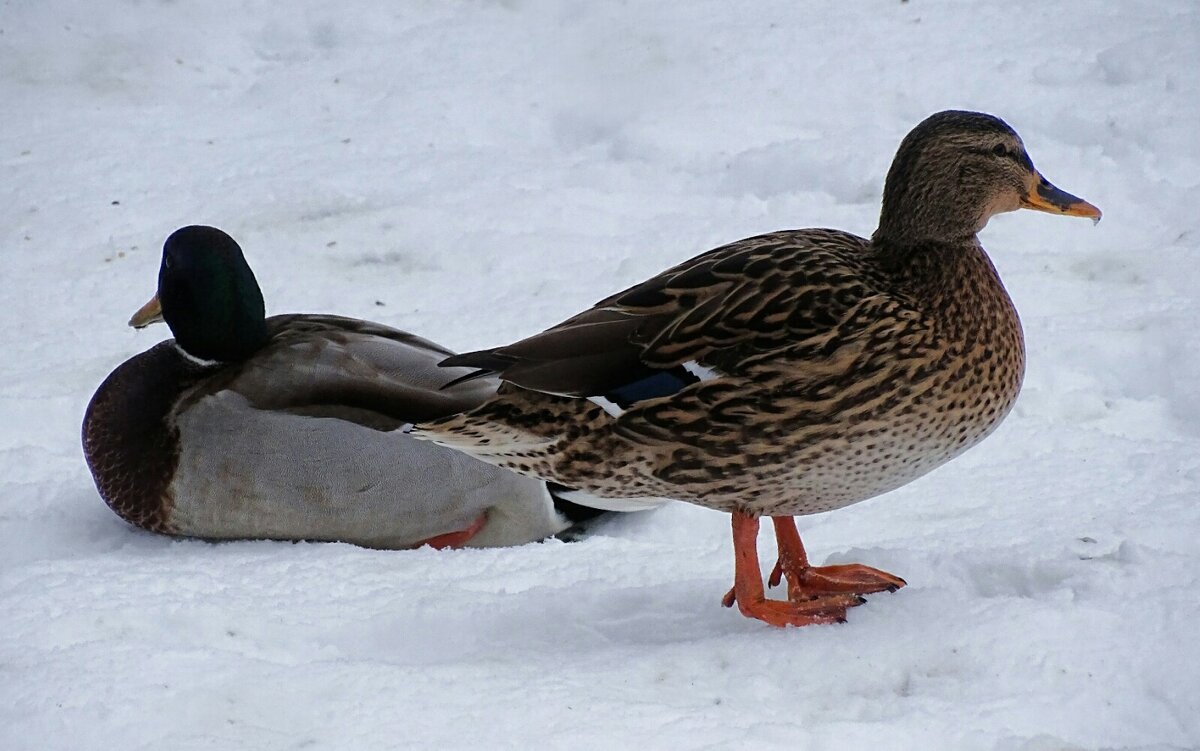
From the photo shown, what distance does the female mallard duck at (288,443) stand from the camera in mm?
4398

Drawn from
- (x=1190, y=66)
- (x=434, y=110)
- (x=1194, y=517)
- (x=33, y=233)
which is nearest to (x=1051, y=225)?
(x=1190, y=66)

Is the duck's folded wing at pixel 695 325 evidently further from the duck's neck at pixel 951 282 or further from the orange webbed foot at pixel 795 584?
the orange webbed foot at pixel 795 584

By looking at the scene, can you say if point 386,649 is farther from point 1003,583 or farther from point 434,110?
point 434,110

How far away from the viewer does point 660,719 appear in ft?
8.64

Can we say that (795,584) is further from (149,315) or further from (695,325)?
(149,315)

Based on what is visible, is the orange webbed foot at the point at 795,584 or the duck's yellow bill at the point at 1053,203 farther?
the duck's yellow bill at the point at 1053,203

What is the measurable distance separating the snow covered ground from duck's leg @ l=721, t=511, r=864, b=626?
62 millimetres

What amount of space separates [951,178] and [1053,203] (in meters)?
0.32

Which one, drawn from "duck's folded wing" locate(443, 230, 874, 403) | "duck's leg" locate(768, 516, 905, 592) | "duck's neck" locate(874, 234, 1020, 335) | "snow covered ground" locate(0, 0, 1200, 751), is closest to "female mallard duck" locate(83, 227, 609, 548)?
"snow covered ground" locate(0, 0, 1200, 751)

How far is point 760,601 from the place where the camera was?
3.18 metres

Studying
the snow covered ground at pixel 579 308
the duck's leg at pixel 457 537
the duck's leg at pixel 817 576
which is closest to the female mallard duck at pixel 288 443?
the duck's leg at pixel 457 537

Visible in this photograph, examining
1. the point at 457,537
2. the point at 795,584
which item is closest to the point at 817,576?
A: the point at 795,584

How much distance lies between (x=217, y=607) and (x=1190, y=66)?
5502 mm

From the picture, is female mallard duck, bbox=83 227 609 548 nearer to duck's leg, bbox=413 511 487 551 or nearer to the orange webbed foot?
duck's leg, bbox=413 511 487 551
